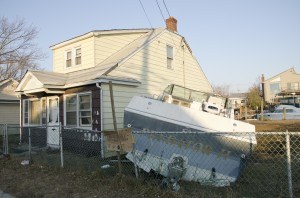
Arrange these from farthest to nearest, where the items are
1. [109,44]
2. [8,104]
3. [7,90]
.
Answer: [7,90]
[8,104]
[109,44]

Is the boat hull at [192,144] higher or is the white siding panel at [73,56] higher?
the white siding panel at [73,56]

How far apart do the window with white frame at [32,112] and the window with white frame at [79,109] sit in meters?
2.87

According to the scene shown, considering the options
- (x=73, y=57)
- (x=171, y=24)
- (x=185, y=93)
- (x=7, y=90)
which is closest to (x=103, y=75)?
Answer: (x=185, y=93)

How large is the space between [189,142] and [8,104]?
22590 mm

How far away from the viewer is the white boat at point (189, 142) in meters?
7.25

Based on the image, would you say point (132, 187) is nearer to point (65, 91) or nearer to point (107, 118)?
point (107, 118)

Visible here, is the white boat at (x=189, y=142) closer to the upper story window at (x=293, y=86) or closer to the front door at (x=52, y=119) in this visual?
the front door at (x=52, y=119)

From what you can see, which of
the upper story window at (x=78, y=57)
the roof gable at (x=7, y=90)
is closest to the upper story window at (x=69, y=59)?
the upper story window at (x=78, y=57)

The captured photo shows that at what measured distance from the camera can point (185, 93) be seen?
9.88 metres

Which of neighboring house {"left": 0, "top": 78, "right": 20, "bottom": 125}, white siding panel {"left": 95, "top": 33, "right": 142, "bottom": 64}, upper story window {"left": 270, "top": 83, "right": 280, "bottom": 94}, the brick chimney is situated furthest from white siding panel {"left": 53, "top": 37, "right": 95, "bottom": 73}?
upper story window {"left": 270, "top": 83, "right": 280, "bottom": 94}

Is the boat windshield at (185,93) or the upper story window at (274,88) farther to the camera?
the upper story window at (274,88)

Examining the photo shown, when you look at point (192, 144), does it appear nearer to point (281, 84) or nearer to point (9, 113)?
point (9, 113)

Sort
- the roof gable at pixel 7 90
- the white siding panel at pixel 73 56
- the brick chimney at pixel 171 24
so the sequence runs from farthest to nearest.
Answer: the roof gable at pixel 7 90, the brick chimney at pixel 171 24, the white siding panel at pixel 73 56

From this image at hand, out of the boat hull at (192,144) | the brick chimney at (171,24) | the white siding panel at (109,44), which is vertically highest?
the brick chimney at (171,24)
